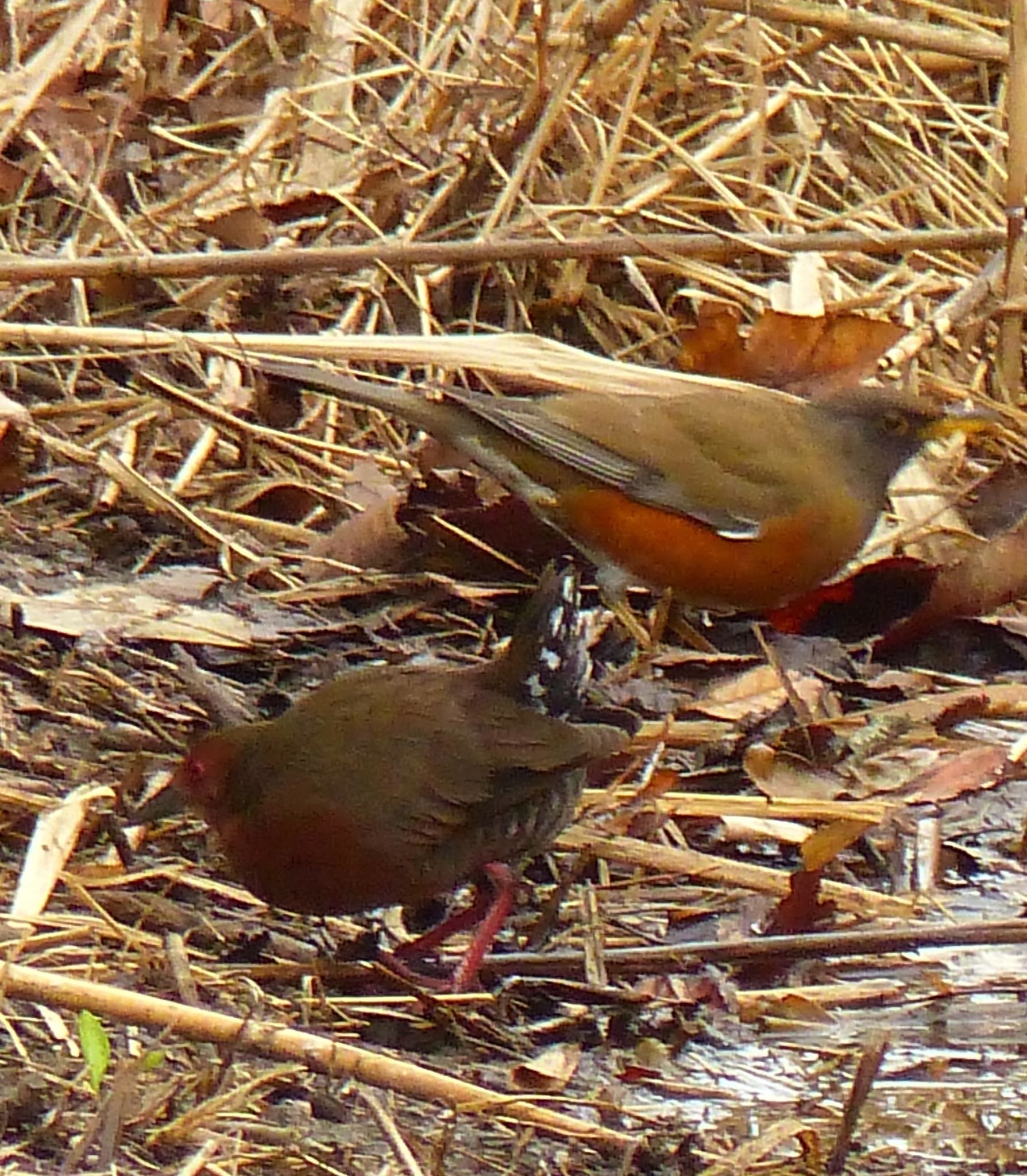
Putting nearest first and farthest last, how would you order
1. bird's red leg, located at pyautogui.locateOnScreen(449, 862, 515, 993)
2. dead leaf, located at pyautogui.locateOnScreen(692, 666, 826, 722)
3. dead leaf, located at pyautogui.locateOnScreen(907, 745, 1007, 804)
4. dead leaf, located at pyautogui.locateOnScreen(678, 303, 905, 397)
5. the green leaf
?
1. the green leaf
2. bird's red leg, located at pyautogui.locateOnScreen(449, 862, 515, 993)
3. dead leaf, located at pyautogui.locateOnScreen(907, 745, 1007, 804)
4. dead leaf, located at pyautogui.locateOnScreen(692, 666, 826, 722)
5. dead leaf, located at pyautogui.locateOnScreen(678, 303, 905, 397)

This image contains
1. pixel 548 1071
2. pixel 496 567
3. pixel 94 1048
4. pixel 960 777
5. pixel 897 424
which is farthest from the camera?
pixel 897 424

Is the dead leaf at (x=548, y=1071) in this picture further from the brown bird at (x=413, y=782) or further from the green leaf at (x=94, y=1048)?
the green leaf at (x=94, y=1048)

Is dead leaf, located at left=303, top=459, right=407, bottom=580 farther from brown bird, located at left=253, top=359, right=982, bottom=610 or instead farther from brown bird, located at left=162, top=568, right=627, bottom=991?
brown bird, located at left=162, top=568, right=627, bottom=991

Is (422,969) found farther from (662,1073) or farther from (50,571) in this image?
(50,571)

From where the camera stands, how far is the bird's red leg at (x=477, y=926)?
2.97 m

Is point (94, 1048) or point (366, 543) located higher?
point (94, 1048)

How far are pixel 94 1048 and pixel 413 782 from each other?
0.73 metres

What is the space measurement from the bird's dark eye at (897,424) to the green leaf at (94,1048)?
114 inches

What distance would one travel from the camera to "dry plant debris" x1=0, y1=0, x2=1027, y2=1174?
262 cm

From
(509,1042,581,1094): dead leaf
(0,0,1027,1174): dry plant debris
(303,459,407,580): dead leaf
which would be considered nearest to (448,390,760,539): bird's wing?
(0,0,1027,1174): dry plant debris

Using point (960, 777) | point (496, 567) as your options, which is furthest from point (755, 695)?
point (496, 567)

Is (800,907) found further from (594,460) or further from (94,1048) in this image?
(594,460)

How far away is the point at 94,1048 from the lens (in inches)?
94.2

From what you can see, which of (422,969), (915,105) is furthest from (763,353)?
(422,969)
